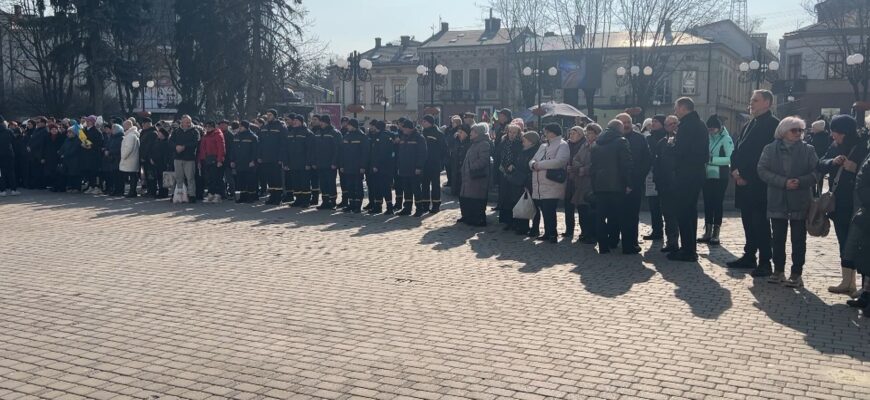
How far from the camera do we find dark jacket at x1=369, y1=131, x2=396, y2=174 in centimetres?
1588

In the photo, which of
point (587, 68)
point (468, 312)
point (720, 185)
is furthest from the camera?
point (587, 68)

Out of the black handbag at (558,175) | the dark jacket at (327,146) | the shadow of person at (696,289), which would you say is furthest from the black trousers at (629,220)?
the dark jacket at (327,146)

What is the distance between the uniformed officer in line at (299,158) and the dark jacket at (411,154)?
223 cm

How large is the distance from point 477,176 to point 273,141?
5.31 metres

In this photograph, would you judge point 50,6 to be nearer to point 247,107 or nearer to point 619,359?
point 247,107

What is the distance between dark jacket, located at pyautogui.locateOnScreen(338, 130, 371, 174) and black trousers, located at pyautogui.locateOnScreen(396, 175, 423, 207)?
860mm

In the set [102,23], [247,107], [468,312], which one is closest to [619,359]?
[468,312]

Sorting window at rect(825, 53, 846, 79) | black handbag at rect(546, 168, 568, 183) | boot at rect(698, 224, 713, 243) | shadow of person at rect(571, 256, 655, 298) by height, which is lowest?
shadow of person at rect(571, 256, 655, 298)

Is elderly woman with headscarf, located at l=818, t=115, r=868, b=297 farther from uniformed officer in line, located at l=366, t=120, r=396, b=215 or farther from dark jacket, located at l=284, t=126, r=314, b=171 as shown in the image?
dark jacket, located at l=284, t=126, r=314, b=171

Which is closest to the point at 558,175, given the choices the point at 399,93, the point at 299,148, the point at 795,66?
the point at 299,148

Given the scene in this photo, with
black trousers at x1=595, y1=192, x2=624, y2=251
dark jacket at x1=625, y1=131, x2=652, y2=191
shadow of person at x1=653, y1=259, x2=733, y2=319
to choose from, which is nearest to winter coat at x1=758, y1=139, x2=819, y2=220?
shadow of person at x1=653, y1=259, x2=733, y2=319

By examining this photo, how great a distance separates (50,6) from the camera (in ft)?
134

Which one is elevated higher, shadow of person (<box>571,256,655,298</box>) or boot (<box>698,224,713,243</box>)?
boot (<box>698,224,713,243</box>)

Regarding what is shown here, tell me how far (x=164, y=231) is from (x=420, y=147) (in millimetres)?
4850
